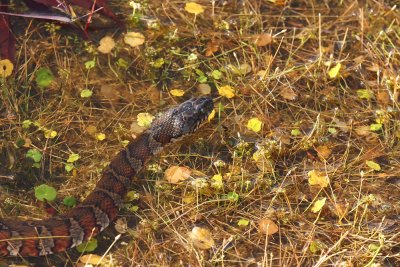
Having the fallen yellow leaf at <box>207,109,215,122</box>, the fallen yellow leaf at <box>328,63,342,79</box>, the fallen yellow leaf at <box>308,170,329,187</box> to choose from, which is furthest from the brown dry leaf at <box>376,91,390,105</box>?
the fallen yellow leaf at <box>207,109,215,122</box>

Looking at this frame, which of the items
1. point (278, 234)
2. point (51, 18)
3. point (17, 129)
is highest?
point (51, 18)

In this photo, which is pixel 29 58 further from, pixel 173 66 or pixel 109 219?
pixel 109 219

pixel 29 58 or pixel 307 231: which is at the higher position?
pixel 29 58

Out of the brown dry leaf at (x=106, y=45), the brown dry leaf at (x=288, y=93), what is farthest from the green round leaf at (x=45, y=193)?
the brown dry leaf at (x=288, y=93)

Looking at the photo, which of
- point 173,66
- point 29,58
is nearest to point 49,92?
point 29,58

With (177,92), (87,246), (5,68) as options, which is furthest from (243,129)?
(5,68)

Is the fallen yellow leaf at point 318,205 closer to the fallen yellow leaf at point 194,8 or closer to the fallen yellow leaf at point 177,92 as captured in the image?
the fallen yellow leaf at point 177,92

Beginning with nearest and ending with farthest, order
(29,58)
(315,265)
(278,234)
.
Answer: (315,265)
(278,234)
(29,58)
